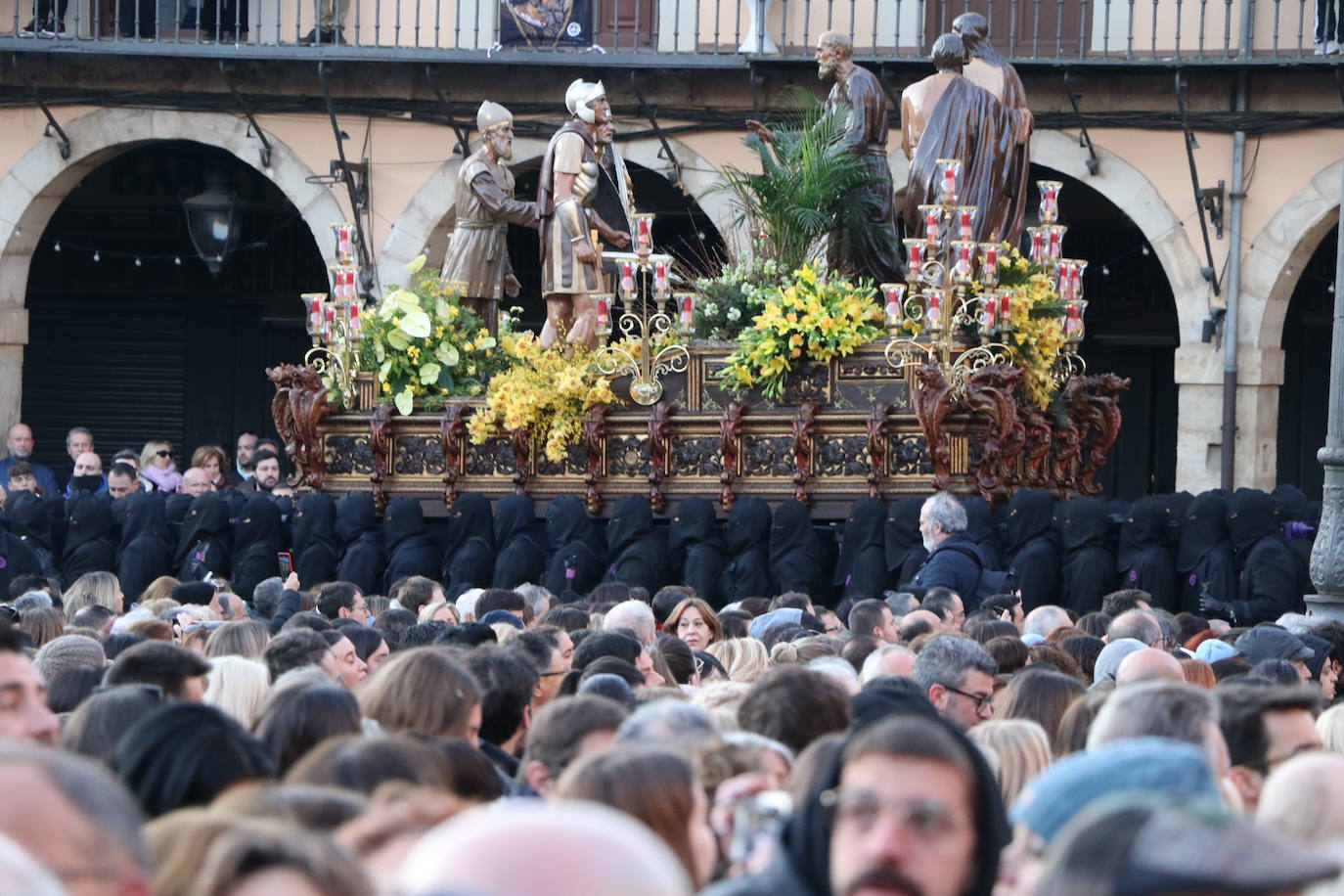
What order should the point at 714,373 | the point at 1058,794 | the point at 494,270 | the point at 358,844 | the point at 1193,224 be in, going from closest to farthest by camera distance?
the point at 358,844
the point at 1058,794
the point at 714,373
the point at 494,270
the point at 1193,224

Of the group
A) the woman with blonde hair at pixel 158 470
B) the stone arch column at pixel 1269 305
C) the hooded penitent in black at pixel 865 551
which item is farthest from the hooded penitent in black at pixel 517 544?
the stone arch column at pixel 1269 305

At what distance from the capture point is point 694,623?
10.2 m

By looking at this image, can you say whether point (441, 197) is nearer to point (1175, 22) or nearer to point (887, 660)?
point (1175, 22)

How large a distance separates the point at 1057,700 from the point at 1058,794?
8.53 ft

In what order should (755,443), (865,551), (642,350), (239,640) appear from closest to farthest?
(239,640) < (865,551) < (755,443) < (642,350)

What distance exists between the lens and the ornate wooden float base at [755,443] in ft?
49.6

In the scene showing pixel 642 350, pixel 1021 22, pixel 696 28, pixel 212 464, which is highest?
pixel 1021 22

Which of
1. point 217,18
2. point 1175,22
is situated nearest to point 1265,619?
point 1175,22

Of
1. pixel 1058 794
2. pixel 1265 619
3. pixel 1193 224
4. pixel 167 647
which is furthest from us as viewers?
pixel 1193 224

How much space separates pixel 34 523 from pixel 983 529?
6481 millimetres

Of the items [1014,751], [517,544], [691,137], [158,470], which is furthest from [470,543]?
[1014,751]

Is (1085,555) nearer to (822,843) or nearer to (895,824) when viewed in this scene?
(822,843)

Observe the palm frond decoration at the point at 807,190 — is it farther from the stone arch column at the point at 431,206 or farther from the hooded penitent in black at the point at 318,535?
the stone arch column at the point at 431,206

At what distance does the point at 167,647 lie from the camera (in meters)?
6.13
